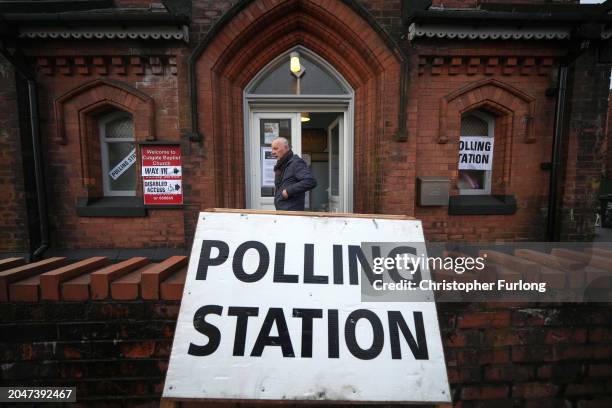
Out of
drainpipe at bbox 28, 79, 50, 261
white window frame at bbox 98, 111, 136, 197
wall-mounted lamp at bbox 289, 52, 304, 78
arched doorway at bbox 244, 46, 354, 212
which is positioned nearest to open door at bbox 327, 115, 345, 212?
arched doorway at bbox 244, 46, 354, 212

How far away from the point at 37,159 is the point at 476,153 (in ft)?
22.2

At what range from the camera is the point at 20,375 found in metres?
1.37

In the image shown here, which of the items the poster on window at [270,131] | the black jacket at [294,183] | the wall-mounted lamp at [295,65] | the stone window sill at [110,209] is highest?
the wall-mounted lamp at [295,65]

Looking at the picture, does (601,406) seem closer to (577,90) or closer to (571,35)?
(577,90)

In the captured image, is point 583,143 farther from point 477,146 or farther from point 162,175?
point 162,175

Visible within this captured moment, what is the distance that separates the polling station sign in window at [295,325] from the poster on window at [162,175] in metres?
2.95

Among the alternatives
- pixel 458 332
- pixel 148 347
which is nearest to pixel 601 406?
pixel 458 332

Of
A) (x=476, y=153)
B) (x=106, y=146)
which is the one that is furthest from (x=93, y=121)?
(x=476, y=153)

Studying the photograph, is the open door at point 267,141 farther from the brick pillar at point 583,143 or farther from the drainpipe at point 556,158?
the brick pillar at point 583,143

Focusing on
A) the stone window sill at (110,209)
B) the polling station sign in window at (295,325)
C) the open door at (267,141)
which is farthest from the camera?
the open door at (267,141)

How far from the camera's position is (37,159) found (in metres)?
A: 3.79

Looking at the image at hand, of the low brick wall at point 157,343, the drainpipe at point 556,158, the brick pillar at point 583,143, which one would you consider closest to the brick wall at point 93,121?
the low brick wall at point 157,343

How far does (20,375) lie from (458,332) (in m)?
2.30

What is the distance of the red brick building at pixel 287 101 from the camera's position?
12.0 feet
